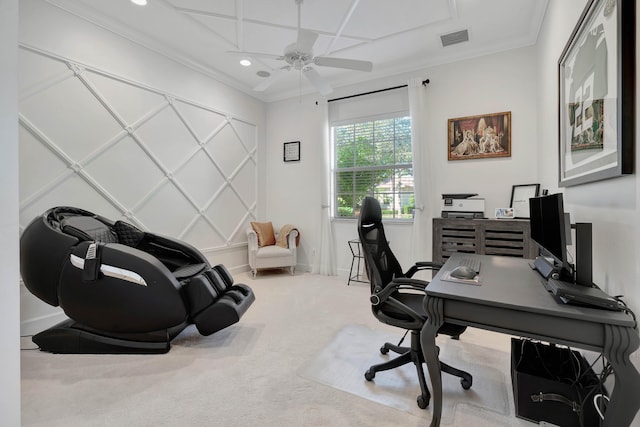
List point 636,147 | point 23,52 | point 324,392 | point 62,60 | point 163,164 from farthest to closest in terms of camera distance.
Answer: point 163,164 < point 62,60 < point 23,52 < point 324,392 < point 636,147

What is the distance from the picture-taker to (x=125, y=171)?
3189mm

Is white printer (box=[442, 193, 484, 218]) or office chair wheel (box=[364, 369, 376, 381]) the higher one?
white printer (box=[442, 193, 484, 218])

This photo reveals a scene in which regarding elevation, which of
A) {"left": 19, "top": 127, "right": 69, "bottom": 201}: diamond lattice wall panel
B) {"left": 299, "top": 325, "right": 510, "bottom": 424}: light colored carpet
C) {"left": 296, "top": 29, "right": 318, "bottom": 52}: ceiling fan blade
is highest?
{"left": 296, "top": 29, "right": 318, "bottom": 52}: ceiling fan blade

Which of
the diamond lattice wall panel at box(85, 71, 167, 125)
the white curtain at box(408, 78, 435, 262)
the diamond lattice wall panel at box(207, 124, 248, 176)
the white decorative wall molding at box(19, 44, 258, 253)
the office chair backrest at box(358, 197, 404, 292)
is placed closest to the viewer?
the office chair backrest at box(358, 197, 404, 292)

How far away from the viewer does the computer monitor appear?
118 centimetres

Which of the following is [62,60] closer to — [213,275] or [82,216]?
[82,216]

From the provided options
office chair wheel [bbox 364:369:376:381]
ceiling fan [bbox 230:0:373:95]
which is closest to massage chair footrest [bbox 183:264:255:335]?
office chair wheel [bbox 364:369:376:381]

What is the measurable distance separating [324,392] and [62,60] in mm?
3615

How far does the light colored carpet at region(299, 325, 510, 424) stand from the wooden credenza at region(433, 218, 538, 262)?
1.13m

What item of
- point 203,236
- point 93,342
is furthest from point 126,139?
point 93,342

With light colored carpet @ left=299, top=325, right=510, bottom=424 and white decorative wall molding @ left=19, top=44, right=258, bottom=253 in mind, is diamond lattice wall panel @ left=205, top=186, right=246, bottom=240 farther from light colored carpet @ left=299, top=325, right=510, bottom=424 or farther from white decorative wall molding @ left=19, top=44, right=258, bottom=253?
light colored carpet @ left=299, top=325, right=510, bottom=424

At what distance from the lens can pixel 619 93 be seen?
3.88 ft

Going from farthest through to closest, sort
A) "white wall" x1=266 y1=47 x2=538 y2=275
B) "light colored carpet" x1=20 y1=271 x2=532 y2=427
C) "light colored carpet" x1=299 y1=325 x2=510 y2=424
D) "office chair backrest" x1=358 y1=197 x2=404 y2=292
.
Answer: "white wall" x1=266 y1=47 x2=538 y2=275, "office chair backrest" x1=358 y1=197 x2=404 y2=292, "light colored carpet" x1=299 y1=325 x2=510 y2=424, "light colored carpet" x1=20 y1=271 x2=532 y2=427

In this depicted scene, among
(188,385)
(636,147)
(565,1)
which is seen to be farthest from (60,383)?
(565,1)
